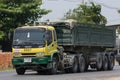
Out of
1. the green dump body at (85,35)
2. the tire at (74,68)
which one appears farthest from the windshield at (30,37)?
the tire at (74,68)

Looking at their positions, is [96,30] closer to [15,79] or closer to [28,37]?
[28,37]

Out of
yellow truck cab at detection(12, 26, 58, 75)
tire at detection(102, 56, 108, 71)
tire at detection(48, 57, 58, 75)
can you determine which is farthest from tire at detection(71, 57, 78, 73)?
tire at detection(102, 56, 108, 71)

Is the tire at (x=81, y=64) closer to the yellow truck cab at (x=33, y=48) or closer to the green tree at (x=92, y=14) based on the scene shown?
the yellow truck cab at (x=33, y=48)

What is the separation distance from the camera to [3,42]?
5078cm

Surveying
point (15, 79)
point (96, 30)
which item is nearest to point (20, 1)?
point (96, 30)

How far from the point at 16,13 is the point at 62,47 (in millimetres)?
20427

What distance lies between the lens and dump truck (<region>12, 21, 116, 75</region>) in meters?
26.4

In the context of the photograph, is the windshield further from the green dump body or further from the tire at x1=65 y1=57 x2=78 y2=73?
the tire at x1=65 y1=57 x2=78 y2=73

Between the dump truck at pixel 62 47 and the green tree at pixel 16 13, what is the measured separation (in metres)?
15.1

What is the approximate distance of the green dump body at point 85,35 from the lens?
96.0 ft

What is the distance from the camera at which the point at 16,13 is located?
48.7 meters

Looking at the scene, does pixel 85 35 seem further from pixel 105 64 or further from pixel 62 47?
pixel 105 64

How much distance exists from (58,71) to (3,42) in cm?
2162

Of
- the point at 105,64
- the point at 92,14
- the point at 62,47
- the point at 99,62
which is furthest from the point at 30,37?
the point at 92,14
